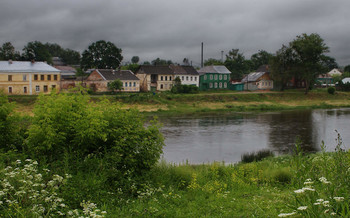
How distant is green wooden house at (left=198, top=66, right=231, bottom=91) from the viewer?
7569cm

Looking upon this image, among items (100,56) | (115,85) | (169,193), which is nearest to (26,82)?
(115,85)

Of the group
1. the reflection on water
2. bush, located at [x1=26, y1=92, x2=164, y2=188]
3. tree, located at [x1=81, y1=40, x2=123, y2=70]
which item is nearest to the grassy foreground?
bush, located at [x1=26, y1=92, x2=164, y2=188]

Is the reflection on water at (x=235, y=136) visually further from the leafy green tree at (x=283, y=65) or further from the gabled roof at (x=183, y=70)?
the gabled roof at (x=183, y=70)

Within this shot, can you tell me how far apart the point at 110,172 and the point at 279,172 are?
6124 mm

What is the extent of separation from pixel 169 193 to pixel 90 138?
289cm

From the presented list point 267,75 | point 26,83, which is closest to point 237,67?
point 267,75

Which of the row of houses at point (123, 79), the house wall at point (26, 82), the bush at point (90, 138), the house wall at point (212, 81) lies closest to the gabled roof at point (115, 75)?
the row of houses at point (123, 79)

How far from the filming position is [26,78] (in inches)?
2156

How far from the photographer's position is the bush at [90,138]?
9.53m

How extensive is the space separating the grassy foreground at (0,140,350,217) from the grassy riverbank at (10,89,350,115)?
116ft

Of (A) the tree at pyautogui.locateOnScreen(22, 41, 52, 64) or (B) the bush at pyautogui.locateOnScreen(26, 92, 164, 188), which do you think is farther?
(A) the tree at pyautogui.locateOnScreen(22, 41, 52, 64)

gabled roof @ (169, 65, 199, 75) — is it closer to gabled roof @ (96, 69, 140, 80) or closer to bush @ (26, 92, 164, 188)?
gabled roof @ (96, 69, 140, 80)

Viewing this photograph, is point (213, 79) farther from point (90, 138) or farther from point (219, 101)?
point (90, 138)

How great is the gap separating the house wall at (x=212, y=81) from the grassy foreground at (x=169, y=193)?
214ft
